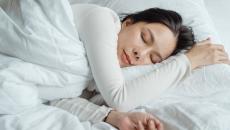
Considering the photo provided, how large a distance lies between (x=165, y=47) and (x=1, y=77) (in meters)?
0.55

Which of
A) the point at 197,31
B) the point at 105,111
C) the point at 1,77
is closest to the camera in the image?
the point at 1,77

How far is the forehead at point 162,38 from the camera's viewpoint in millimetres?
1298

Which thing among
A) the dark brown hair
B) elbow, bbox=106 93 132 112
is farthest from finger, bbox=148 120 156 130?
the dark brown hair

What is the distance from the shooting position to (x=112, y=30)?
1.21 meters

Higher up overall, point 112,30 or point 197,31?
point 112,30

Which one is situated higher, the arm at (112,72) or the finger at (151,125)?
the arm at (112,72)

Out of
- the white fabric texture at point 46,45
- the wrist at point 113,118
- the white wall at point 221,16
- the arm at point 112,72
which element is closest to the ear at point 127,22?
the arm at point 112,72

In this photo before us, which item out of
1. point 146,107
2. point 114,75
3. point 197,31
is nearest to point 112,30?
point 114,75

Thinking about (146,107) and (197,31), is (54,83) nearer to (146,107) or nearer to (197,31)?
(146,107)

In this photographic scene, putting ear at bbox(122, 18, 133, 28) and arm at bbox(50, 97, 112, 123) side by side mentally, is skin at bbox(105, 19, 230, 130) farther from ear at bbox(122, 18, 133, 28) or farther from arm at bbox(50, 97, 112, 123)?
arm at bbox(50, 97, 112, 123)

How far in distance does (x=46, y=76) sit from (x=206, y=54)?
22.1 inches

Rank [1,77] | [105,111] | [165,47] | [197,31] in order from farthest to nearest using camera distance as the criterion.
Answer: [197,31] < [165,47] < [105,111] < [1,77]

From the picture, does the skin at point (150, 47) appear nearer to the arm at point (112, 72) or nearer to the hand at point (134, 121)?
the arm at point (112, 72)

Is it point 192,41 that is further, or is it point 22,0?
point 192,41
